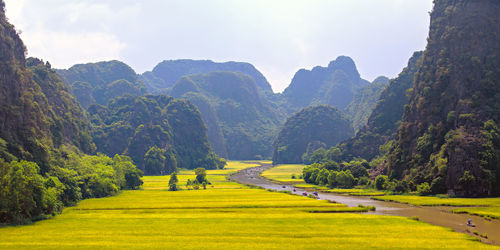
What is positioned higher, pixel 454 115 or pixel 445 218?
pixel 454 115

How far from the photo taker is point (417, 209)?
5200 centimetres

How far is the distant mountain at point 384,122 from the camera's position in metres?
130

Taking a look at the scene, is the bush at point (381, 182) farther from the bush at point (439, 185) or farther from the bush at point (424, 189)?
the bush at point (439, 185)

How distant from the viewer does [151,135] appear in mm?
160500

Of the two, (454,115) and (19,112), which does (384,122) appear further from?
(19,112)

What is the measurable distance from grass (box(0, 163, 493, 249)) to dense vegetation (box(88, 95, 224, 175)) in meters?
97.0

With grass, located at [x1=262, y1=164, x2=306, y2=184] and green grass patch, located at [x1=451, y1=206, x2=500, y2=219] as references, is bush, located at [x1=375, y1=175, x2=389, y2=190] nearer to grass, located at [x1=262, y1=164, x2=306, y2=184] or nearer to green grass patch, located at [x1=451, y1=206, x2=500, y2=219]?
green grass patch, located at [x1=451, y1=206, x2=500, y2=219]

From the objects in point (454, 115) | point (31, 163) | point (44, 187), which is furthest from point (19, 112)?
point (454, 115)

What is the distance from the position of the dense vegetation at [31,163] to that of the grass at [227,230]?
2944 millimetres

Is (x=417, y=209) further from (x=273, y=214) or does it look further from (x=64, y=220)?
(x=64, y=220)

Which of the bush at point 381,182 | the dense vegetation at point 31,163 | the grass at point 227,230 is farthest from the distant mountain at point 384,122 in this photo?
the grass at point 227,230

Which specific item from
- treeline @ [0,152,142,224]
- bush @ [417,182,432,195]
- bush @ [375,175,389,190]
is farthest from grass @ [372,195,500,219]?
treeline @ [0,152,142,224]

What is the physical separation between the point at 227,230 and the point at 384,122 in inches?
4398

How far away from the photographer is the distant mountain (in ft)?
426
